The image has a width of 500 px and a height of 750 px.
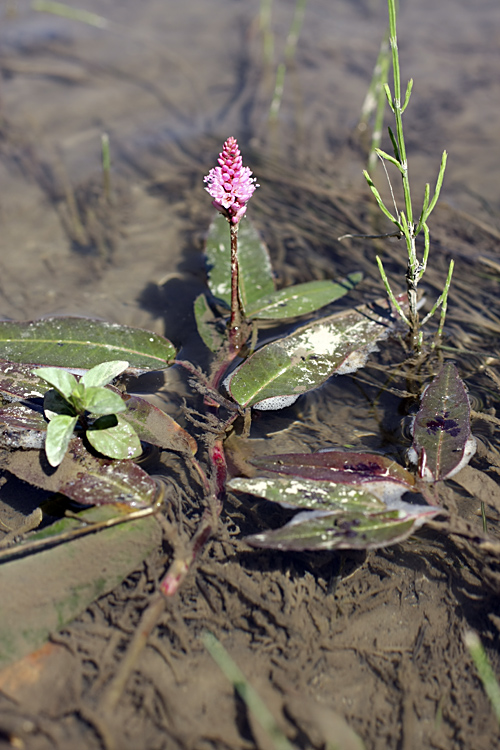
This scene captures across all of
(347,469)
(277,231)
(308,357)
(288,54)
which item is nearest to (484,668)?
(347,469)

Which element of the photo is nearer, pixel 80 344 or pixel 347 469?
pixel 347 469

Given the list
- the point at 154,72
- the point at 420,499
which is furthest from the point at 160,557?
the point at 154,72

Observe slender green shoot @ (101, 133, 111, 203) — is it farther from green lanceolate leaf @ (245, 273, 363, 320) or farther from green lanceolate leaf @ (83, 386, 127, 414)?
green lanceolate leaf @ (83, 386, 127, 414)

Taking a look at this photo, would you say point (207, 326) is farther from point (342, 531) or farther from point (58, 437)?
point (342, 531)

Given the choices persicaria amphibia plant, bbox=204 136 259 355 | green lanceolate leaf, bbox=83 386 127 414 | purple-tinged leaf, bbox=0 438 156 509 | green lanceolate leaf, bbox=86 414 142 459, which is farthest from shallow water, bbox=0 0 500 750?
persicaria amphibia plant, bbox=204 136 259 355

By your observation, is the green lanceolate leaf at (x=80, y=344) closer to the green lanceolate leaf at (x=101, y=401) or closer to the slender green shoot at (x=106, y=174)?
the green lanceolate leaf at (x=101, y=401)
